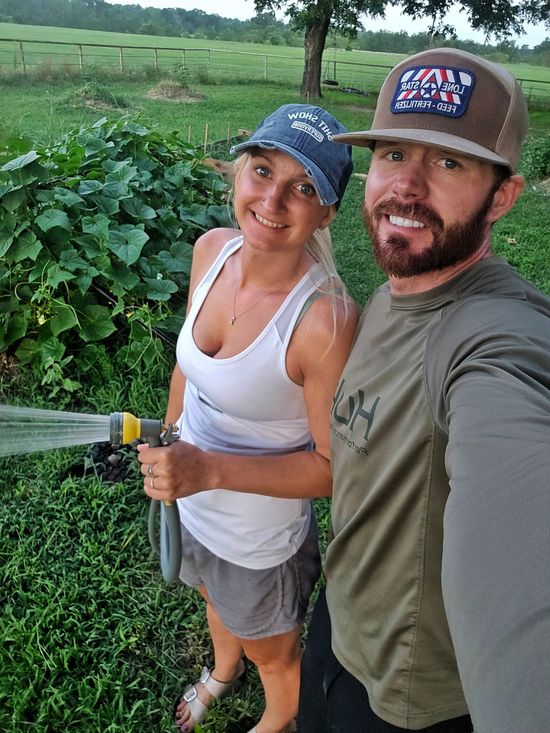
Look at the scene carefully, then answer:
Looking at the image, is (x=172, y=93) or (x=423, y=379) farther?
(x=172, y=93)

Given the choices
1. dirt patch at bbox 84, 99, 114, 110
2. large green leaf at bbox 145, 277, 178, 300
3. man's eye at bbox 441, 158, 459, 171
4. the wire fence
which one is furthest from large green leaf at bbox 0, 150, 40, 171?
the wire fence

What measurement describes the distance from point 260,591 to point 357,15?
93.8 ft

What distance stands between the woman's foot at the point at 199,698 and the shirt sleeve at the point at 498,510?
180cm

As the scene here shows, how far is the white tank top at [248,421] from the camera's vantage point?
164 cm

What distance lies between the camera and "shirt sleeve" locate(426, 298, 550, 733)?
63 cm

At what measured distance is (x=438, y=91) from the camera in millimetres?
1326

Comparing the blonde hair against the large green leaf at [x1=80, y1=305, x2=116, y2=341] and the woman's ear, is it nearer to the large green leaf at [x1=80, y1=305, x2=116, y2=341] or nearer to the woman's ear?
the woman's ear

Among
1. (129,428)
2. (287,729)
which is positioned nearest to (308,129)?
(129,428)

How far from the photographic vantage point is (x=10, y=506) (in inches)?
128

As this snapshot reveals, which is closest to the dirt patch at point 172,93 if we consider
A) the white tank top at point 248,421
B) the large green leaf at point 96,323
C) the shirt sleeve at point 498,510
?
the large green leaf at point 96,323

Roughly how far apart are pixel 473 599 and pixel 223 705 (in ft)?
6.69

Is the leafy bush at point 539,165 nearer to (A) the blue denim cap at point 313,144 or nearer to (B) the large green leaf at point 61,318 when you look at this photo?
(B) the large green leaf at point 61,318

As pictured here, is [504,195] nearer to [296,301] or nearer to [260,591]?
[296,301]

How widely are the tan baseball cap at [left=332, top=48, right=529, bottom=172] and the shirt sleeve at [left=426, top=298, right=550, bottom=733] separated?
1.27 ft
